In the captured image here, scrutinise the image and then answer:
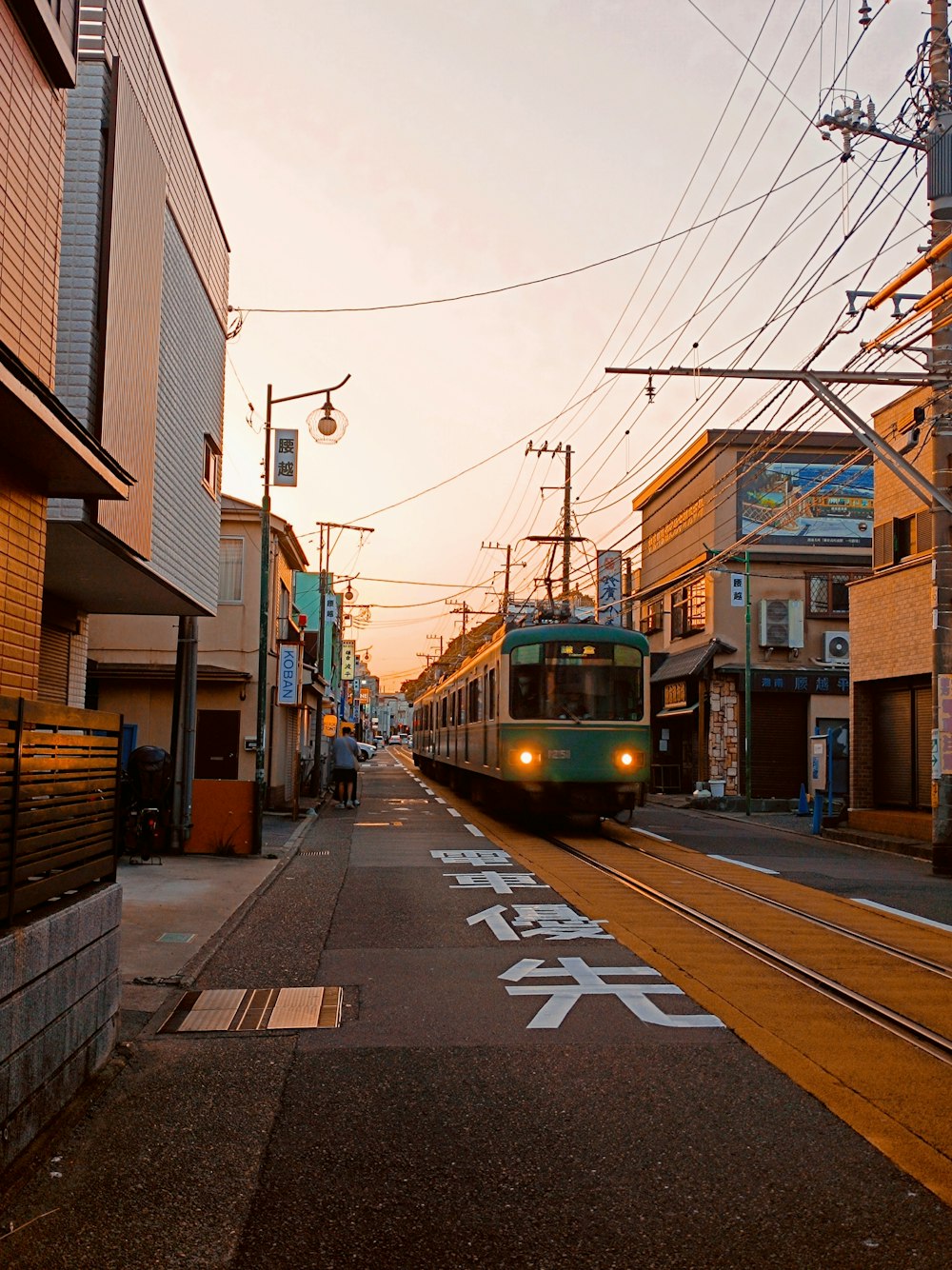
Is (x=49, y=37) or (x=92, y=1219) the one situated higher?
(x=49, y=37)

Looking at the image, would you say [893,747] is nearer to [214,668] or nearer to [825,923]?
[825,923]

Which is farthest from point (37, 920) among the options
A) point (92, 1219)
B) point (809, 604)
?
point (809, 604)

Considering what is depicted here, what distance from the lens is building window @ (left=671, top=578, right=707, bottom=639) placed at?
33.7 m

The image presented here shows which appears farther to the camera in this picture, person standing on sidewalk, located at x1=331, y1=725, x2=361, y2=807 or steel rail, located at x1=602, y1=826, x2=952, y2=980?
person standing on sidewalk, located at x1=331, y1=725, x2=361, y2=807

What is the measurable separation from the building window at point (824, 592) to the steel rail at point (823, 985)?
2224 centimetres

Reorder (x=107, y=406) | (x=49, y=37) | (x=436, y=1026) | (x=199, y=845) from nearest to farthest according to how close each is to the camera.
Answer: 1. (x=436, y=1026)
2. (x=49, y=37)
3. (x=107, y=406)
4. (x=199, y=845)

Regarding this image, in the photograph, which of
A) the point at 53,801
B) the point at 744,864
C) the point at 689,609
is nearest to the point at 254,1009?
Result: the point at 53,801

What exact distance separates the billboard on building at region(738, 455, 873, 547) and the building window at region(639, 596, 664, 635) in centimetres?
632

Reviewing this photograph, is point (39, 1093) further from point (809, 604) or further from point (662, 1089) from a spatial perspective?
point (809, 604)

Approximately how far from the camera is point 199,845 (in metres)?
15.7

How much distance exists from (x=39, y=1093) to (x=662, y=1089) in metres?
2.68

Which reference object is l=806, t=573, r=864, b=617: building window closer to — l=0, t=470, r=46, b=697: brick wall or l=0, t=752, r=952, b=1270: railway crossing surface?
l=0, t=752, r=952, b=1270: railway crossing surface

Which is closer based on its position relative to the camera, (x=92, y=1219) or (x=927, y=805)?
(x=92, y=1219)

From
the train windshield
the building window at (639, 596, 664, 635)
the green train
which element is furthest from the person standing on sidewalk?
the building window at (639, 596, 664, 635)
